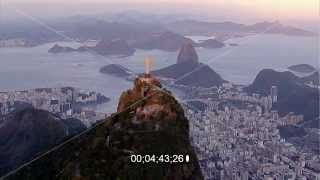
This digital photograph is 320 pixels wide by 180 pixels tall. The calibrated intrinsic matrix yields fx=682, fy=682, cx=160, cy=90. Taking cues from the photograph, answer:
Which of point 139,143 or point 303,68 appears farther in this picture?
point 303,68

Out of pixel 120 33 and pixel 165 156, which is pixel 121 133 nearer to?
pixel 165 156

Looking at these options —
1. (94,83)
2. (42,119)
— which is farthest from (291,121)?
(42,119)

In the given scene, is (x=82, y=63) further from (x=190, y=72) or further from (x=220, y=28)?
(x=190, y=72)

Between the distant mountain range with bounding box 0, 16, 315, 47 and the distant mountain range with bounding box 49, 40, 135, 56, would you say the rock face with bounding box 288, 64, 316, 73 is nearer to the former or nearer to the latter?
the distant mountain range with bounding box 0, 16, 315, 47

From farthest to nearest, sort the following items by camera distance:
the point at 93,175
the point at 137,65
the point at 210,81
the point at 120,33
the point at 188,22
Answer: the point at 210,81 → the point at 120,33 → the point at 188,22 → the point at 137,65 → the point at 93,175

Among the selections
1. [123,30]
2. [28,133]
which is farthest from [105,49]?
[28,133]

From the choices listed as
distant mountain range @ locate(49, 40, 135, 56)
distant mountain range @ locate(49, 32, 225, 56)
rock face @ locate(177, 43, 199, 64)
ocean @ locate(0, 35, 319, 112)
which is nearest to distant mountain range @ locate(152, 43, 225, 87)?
rock face @ locate(177, 43, 199, 64)
